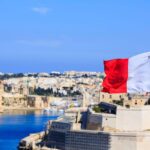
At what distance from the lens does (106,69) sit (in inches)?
904

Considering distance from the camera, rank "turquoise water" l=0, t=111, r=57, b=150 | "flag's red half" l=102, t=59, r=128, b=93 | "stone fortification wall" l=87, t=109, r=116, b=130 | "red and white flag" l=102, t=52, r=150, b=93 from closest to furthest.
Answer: "red and white flag" l=102, t=52, r=150, b=93 < "flag's red half" l=102, t=59, r=128, b=93 < "stone fortification wall" l=87, t=109, r=116, b=130 < "turquoise water" l=0, t=111, r=57, b=150

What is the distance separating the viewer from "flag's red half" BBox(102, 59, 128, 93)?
22444mm

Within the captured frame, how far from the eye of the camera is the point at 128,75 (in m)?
22.4

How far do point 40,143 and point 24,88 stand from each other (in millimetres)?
60595

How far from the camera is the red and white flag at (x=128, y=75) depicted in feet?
72.5

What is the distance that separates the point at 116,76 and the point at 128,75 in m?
0.45

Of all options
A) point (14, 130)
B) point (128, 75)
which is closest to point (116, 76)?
point (128, 75)

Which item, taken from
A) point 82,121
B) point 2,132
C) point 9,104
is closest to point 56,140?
point 82,121

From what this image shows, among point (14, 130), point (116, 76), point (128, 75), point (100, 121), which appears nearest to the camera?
point (128, 75)

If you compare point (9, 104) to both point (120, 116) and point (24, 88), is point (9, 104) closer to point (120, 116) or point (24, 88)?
point (24, 88)

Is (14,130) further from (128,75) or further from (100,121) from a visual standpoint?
(128,75)

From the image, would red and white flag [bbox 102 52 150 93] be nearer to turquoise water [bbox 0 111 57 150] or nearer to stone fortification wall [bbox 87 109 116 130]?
stone fortification wall [bbox 87 109 116 130]

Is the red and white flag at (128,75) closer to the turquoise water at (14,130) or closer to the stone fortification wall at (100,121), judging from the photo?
the stone fortification wall at (100,121)

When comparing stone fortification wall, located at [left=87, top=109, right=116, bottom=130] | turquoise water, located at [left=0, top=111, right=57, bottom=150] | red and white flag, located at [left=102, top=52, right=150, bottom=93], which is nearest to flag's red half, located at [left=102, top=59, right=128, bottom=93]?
red and white flag, located at [left=102, top=52, right=150, bottom=93]
